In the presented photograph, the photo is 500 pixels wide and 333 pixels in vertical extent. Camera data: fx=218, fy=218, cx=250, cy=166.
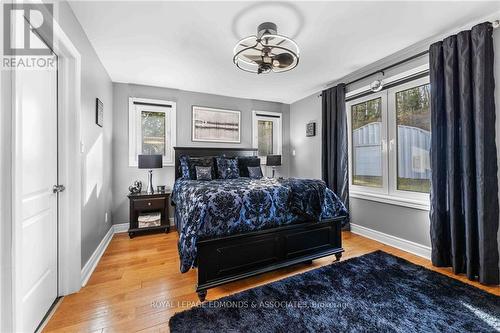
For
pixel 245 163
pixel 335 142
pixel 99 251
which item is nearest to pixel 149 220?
pixel 99 251

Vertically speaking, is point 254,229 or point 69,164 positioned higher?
point 69,164

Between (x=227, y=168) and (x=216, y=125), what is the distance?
43.0 inches

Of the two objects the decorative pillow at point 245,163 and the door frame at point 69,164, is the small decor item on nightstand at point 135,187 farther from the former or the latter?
the decorative pillow at point 245,163

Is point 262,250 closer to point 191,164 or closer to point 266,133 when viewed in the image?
point 191,164

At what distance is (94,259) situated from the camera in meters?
2.49

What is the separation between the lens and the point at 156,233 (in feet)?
12.1

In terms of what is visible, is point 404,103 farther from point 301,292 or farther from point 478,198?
point 301,292

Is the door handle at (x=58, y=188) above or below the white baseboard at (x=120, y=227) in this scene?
above

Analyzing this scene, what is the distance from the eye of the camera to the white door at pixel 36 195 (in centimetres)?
120

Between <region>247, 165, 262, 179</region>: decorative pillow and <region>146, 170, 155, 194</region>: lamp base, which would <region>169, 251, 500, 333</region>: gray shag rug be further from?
<region>146, 170, 155, 194</region>: lamp base

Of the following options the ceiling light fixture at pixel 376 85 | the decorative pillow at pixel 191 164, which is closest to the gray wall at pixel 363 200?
the ceiling light fixture at pixel 376 85

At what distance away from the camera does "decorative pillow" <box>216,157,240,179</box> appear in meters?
3.86

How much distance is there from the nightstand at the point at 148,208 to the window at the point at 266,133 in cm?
226

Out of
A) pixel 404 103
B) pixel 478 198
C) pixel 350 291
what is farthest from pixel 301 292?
pixel 404 103
